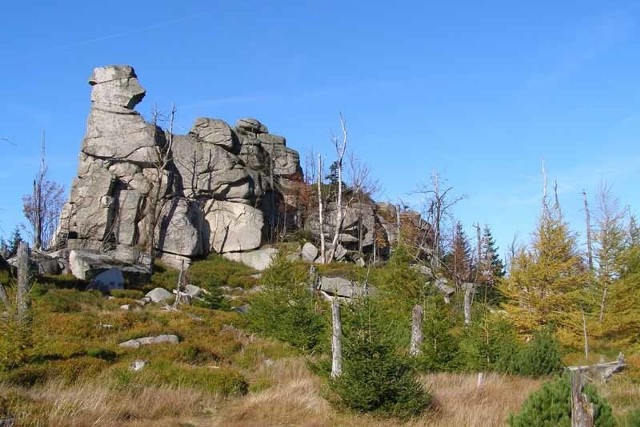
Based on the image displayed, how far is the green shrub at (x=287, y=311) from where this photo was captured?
19688 mm

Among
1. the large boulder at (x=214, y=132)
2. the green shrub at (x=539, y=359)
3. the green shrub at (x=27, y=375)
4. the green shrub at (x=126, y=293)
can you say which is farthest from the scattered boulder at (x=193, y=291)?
the green shrub at (x=539, y=359)

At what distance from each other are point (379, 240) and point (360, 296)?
118 feet

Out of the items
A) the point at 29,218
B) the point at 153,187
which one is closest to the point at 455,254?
the point at 153,187

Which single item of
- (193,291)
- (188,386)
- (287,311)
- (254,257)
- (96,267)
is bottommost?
(188,386)

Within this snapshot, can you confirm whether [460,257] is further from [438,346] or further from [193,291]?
[438,346]

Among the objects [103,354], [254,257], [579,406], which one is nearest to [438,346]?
[103,354]

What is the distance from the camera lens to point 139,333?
1912 centimetres

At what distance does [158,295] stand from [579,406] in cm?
2605

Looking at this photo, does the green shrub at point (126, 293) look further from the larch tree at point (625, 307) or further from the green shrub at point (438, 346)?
the larch tree at point (625, 307)

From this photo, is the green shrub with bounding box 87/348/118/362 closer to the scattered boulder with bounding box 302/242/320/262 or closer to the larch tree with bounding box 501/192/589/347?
the larch tree with bounding box 501/192/589/347

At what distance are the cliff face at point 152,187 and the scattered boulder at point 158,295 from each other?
7.78 m

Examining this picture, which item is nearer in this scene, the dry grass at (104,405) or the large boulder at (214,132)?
the dry grass at (104,405)

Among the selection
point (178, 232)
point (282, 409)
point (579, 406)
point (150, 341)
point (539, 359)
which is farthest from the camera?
point (178, 232)

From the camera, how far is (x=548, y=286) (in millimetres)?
23766
